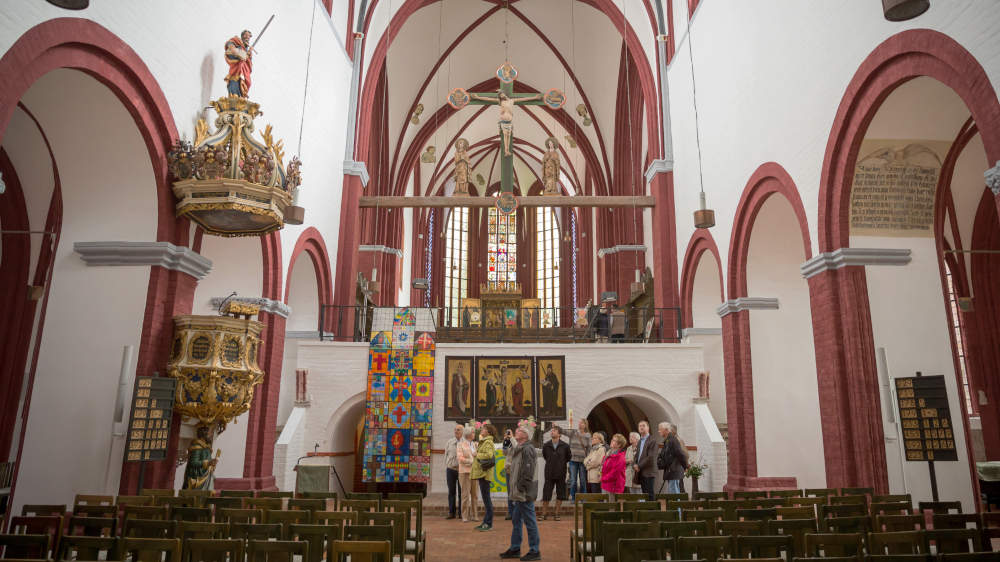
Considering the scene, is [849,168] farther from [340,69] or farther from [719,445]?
[340,69]

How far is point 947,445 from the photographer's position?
654cm

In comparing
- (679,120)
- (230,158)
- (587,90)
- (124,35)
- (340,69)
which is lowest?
(230,158)

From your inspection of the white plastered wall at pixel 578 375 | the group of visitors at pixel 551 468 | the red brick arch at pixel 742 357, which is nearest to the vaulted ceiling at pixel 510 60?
the red brick arch at pixel 742 357

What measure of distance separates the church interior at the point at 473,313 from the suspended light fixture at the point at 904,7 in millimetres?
27

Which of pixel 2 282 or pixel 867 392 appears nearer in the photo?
pixel 867 392

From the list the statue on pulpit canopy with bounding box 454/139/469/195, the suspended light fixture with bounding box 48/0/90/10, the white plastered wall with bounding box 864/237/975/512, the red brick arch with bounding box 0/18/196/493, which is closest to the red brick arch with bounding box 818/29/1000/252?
the white plastered wall with bounding box 864/237/975/512

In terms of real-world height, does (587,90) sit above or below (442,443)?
above

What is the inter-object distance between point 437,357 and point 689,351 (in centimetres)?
499

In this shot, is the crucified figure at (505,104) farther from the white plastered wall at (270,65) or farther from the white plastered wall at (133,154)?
the white plastered wall at (133,154)

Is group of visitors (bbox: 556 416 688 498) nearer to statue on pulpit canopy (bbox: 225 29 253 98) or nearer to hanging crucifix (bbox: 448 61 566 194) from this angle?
statue on pulpit canopy (bbox: 225 29 253 98)

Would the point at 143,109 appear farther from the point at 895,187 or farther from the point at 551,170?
the point at 551,170

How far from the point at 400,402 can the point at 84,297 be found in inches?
202

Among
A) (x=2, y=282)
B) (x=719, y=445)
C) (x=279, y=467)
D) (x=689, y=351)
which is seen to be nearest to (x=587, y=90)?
(x=689, y=351)

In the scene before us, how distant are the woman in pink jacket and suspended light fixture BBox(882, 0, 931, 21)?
5.59 meters
